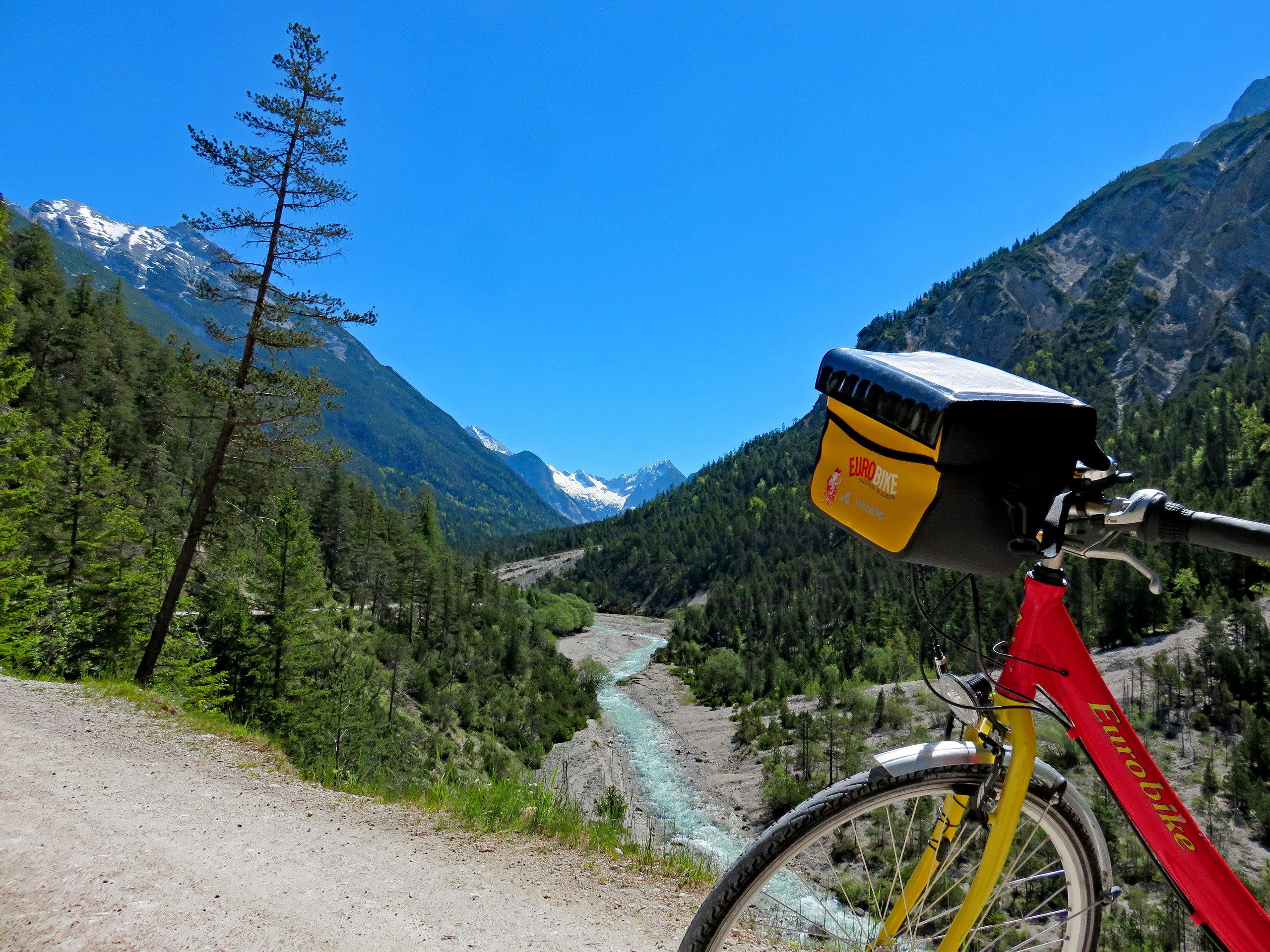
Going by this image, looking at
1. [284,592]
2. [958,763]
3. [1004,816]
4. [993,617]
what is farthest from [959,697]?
[993,617]

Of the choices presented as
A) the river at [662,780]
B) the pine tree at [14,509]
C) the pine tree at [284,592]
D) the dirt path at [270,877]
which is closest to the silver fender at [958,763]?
the dirt path at [270,877]

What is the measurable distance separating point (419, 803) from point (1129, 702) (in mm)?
51011

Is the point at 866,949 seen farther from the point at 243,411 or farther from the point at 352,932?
the point at 243,411

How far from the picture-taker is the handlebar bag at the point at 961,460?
1380mm

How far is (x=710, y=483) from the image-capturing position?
18175cm

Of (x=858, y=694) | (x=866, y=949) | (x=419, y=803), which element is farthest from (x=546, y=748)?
(x=866, y=949)

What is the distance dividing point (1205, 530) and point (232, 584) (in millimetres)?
20360

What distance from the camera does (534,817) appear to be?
16.5 feet

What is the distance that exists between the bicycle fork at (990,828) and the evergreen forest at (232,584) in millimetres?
5279

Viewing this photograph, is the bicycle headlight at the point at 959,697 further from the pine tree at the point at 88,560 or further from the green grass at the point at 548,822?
the pine tree at the point at 88,560

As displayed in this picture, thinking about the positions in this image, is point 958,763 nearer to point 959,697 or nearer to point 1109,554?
point 959,697

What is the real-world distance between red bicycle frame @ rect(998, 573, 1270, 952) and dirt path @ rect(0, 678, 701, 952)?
2.75 metres

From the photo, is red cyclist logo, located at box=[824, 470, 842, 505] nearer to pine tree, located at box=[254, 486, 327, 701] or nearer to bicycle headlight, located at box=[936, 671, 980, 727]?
bicycle headlight, located at box=[936, 671, 980, 727]

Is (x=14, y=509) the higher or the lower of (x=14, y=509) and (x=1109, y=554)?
the lower
